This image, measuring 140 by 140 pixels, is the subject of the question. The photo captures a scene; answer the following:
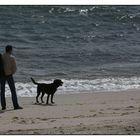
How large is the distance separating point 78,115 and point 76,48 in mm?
5559

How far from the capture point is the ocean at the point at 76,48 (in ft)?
38.6

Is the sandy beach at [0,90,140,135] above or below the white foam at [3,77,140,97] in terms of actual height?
below

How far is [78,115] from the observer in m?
8.30

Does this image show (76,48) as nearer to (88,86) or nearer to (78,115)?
(88,86)

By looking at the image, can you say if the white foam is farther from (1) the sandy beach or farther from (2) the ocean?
(1) the sandy beach

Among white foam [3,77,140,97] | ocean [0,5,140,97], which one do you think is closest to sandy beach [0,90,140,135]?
white foam [3,77,140,97]

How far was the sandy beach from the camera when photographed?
286 inches

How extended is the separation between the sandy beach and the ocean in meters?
1.21

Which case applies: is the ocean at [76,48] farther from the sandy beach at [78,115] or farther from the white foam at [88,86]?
the sandy beach at [78,115]

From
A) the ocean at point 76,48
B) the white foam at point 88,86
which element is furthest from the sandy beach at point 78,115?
the ocean at point 76,48

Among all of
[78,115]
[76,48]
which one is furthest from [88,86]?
[78,115]
